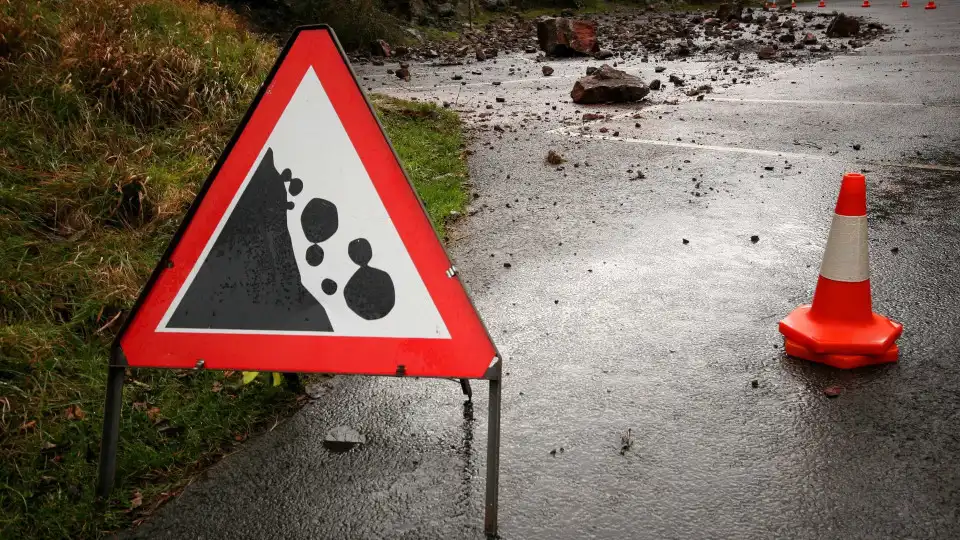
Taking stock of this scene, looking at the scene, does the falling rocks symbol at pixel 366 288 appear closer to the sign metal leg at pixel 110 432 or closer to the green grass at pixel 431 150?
the sign metal leg at pixel 110 432

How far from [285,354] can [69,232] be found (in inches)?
101

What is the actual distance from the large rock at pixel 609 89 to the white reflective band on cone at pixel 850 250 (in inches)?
271

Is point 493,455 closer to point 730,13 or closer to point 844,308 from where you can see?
point 844,308

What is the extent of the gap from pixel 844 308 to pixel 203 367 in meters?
2.88

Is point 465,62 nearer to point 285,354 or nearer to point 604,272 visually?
point 604,272

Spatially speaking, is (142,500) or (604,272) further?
(604,272)

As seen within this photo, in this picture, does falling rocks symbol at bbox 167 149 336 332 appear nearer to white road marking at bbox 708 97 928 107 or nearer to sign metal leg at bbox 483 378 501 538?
sign metal leg at bbox 483 378 501 538

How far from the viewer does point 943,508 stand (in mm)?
2574

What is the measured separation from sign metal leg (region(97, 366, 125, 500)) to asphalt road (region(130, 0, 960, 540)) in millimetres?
230

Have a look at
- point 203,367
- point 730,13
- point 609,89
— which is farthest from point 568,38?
point 203,367

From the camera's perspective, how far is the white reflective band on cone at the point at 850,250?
3.72 metres

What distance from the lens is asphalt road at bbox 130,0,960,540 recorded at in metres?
2.61

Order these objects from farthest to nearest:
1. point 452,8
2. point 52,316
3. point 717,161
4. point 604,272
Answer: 1. point 452,8
2. point 717,161
3. point 604,272
4. point 52,316

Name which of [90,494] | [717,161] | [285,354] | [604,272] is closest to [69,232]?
[90,494]
